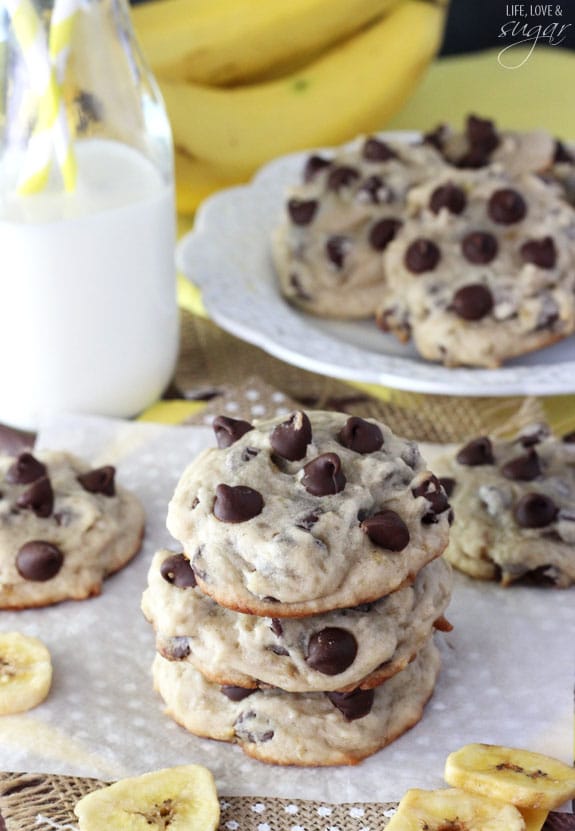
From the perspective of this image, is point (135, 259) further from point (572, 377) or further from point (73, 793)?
point (73, 793)

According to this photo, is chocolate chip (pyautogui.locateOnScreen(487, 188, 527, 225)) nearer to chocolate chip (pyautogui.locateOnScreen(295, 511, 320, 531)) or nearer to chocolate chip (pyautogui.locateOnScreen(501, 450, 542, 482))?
chocolate chip (pyautogui.locateOnScreen(501, 450, 542, 482))

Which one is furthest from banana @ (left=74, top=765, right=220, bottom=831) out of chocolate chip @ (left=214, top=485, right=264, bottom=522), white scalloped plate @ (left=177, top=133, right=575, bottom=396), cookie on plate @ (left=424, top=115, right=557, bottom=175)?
cookie on plate @ (left=424, top=115, right=557, bottom=175)

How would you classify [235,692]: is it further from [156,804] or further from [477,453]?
[477,453]

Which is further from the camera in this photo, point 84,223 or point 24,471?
point 84,223

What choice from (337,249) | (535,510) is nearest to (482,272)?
(337,249)

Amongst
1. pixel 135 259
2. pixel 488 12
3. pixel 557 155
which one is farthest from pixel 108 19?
pixel 488 12

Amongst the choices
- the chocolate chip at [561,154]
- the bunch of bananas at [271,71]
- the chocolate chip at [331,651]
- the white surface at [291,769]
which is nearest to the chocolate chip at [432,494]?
the chocolate chip at [331,651]

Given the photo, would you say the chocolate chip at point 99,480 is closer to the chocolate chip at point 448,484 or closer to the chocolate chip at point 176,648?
the chocolate chip at point 176,648
